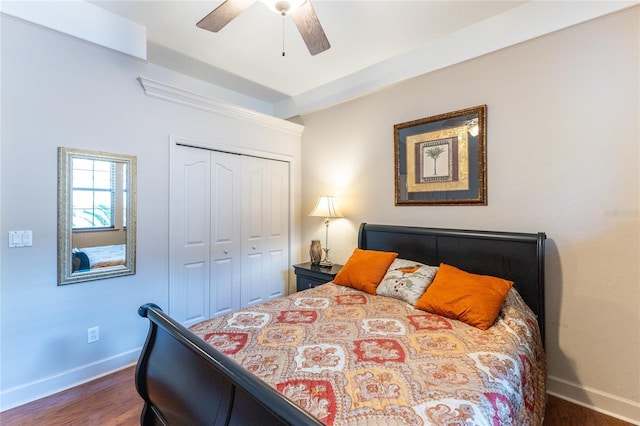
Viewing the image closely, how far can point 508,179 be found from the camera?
7.57 feet

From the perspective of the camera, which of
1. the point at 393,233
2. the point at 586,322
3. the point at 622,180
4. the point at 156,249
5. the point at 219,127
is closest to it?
the point at 622,180

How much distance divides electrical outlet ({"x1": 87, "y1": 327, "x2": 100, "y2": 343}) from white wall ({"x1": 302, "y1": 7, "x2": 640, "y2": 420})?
3073mm

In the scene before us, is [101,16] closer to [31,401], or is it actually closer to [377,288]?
[31,401]

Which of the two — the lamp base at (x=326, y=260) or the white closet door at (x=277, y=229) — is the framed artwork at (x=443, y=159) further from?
the white closet door at (x=277, y=229)

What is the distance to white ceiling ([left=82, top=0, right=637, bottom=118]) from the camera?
2164 millimetres

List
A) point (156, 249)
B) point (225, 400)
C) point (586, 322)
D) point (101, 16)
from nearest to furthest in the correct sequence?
1. point (225, 400)
2. point (586, 322)
3. point (101, 16)
4. point (156, 249)

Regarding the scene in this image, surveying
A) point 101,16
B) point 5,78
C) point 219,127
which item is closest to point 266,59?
point 219,127

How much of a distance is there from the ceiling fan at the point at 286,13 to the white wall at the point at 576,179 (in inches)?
55.4

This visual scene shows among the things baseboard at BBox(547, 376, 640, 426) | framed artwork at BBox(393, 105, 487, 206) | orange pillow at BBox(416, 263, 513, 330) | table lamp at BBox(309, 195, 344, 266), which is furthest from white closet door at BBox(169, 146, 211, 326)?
baseboard at BBox(547, 376, 640, 426)

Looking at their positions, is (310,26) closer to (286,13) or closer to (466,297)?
(286,13)

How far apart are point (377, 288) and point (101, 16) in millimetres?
3057

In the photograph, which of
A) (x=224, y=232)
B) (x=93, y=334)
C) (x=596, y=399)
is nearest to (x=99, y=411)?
(x=93, y=334)

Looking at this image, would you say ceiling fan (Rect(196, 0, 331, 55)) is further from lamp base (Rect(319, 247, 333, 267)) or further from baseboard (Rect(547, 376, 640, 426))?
baseboard (Rect(547, 376, 640, 426))

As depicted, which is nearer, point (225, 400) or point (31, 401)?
point (225, 400)
